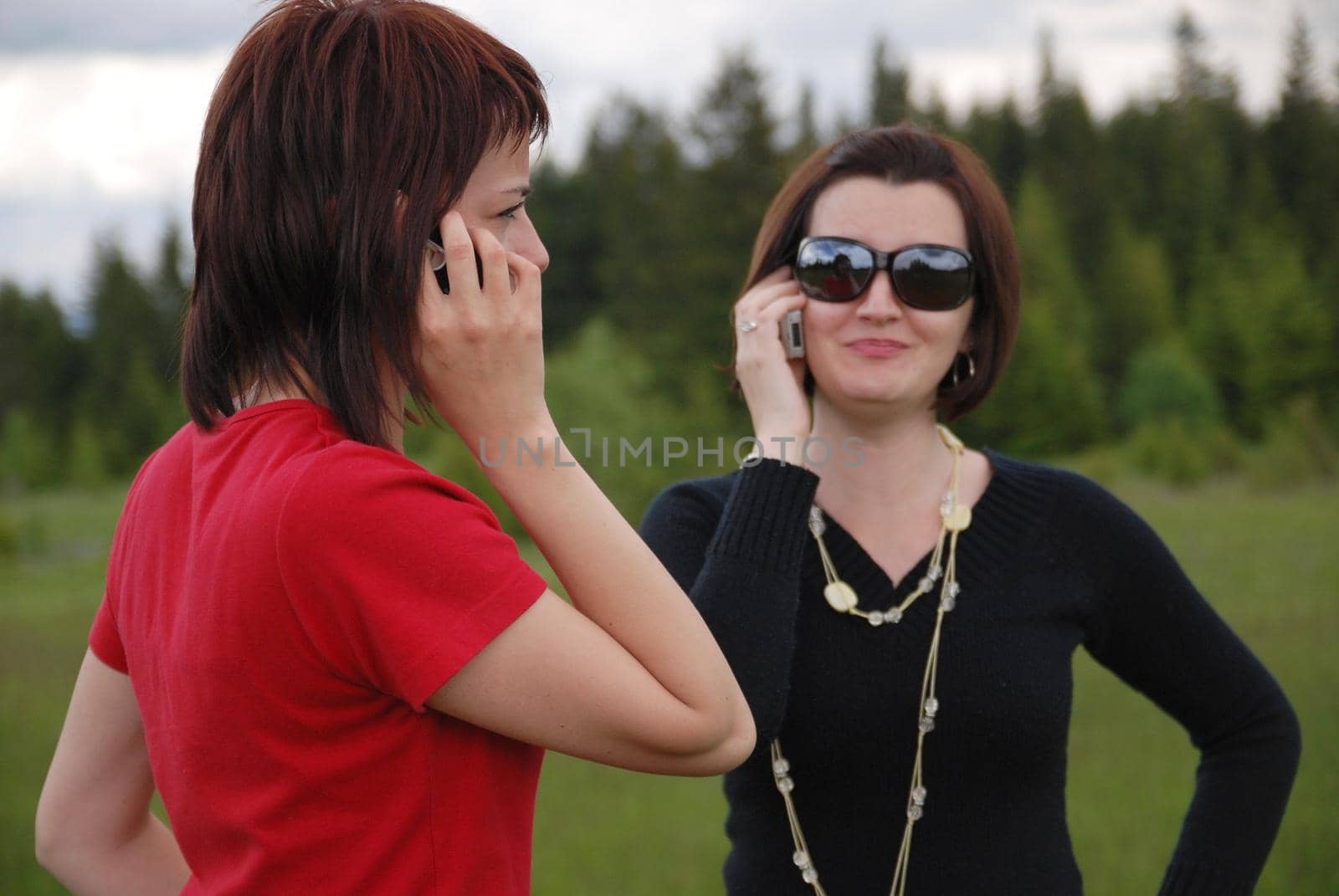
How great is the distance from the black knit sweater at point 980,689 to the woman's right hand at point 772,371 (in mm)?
95

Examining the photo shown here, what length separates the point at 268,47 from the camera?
1335 millimetres

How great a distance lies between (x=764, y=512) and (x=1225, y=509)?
16822mm

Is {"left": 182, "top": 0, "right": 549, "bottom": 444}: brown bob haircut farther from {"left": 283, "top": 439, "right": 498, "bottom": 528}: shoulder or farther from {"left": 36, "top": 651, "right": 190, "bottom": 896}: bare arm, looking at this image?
{"left": 36, "top": 651, "right": 190, "bottom": 896}: bare arm

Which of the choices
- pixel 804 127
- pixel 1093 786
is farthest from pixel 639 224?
pixel 1093 786

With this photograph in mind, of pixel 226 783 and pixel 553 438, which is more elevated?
pixel 553 438

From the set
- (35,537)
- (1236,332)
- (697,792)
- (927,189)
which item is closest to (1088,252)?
(1236,332)

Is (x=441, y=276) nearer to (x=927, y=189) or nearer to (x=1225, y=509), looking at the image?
(x=927, y=189)

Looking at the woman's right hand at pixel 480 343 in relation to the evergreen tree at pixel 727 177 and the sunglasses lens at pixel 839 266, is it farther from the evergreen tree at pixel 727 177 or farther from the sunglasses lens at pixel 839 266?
the evergreen tree at pixel 727 177

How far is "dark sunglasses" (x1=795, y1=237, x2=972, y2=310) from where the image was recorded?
223cm

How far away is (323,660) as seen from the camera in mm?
1224

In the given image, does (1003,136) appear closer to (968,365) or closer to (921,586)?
(968,365)

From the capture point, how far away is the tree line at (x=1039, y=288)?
26219 millimetres

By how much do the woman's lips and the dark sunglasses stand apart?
0.27 feet

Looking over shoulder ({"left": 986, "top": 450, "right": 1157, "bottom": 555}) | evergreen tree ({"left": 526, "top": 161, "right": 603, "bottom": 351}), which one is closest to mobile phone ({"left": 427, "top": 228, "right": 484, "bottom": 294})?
shoulder ({"left": 986, "top": 450, "right": 1157, "bottom": 555})
